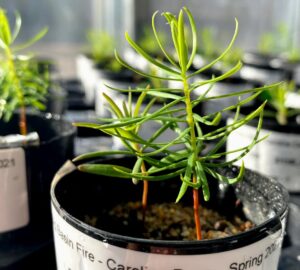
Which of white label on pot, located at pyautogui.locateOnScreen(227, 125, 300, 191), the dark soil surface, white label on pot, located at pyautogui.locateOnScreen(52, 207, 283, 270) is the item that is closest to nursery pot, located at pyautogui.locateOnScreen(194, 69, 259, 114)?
white label on pot, located at pyautogui.locateOnScreen(227, 125, 300, 191)

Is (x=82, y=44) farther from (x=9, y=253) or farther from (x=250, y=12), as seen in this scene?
(x=9, y=253)

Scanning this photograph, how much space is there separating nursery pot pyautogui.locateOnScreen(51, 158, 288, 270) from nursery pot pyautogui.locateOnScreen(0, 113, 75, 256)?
0.20 ft

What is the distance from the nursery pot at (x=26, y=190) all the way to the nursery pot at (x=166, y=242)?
61 mm

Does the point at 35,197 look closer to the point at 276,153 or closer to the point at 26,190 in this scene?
the point at 26,190

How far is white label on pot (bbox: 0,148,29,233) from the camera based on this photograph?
16.8 inches

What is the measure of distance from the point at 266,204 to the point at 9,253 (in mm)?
265

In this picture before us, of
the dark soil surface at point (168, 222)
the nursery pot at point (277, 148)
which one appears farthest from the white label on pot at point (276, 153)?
the dark soil surface at point (168, 222)

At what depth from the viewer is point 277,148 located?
22.3 inches

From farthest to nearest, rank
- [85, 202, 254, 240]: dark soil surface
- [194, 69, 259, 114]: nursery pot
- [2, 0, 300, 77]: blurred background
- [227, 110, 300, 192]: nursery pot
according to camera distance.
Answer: [2, 0, 300, 77]: blurred background, [194, 69, 259, 114]: nursery pot, [227, 110, 300, 192]: nursery pot, [85, 202, 254, 240]: dark soil surface

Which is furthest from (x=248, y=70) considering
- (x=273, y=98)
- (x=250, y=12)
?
(x=250, y=12)

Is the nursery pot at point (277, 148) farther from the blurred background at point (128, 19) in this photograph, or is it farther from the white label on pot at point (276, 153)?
the blurred background at point (128, 19)

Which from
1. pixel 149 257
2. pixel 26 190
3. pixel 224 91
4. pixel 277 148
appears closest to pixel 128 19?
pixel 224 91

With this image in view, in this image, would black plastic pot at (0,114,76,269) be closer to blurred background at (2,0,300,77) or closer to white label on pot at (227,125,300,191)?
white label on pot at (227,125,300,191)

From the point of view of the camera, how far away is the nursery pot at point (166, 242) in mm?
275
